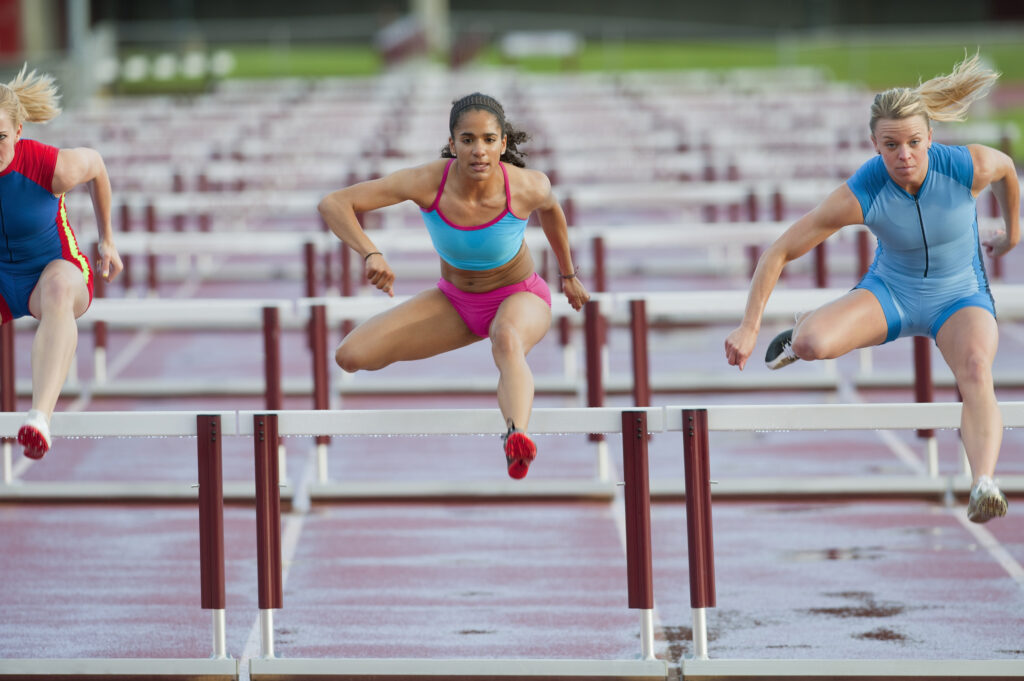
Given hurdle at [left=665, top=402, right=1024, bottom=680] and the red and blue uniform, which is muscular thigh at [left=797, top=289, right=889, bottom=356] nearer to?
hurdle at [left=665, top=402, right=1024, bottom=680]

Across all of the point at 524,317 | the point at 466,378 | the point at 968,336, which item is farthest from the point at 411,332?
the point at 466,378

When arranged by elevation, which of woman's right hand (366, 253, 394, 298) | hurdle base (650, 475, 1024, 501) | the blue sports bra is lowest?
hurdle base (650, 475, 1024, 501)

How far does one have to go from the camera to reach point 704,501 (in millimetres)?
4969

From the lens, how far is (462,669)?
5.06 metres

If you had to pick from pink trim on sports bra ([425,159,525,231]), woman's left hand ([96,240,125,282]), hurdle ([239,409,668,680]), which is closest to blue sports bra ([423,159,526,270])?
pink trim on sports bra ([425,159,525,231])

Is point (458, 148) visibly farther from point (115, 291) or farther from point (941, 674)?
point (115, 291)

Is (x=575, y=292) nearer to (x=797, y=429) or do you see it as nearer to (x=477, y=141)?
(x=477, y=141)

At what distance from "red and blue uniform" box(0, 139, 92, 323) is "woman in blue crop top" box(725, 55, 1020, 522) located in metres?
2.25

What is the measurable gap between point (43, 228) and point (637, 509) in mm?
2144

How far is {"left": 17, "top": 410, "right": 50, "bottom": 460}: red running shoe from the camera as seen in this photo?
4797 mm

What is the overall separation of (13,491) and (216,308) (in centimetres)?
138

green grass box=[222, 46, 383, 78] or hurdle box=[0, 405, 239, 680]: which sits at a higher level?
green grass box=[222, 46, 383, 78]

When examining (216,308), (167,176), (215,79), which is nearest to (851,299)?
(216,308)

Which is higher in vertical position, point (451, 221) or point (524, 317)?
point (451, 221)
